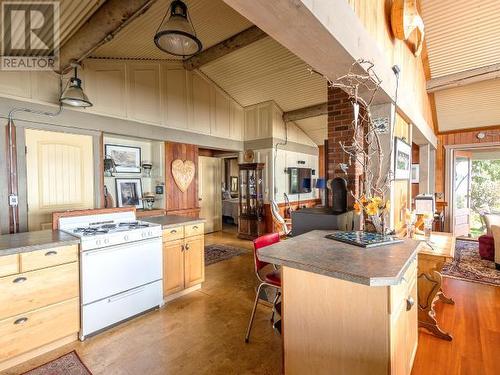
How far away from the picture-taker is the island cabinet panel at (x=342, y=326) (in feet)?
4.20

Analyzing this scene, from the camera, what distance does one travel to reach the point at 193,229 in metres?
3.30

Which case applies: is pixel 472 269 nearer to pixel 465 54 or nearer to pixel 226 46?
pixel 465 54

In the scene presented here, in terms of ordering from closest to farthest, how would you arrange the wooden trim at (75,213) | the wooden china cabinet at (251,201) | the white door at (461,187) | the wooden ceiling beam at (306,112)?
the wooden trim at (75,213), the wooden ceiling beam at (306,112), the wooden china cabinet at (251,201), the white door at (461,187)

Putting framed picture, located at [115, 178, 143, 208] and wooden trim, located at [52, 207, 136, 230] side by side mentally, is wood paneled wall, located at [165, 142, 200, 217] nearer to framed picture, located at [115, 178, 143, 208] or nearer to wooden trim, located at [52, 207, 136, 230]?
framed picture, located at [115, 178, 143, 208]

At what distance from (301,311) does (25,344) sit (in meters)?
2.21

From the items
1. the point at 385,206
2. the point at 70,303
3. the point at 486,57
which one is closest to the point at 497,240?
the point at 486,57

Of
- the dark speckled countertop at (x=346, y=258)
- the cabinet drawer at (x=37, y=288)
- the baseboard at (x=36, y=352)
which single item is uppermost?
the dark speckled countertop at (x=346, y=258)

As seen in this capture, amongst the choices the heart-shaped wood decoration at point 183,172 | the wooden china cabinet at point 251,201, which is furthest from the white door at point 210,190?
the heart-shaped wood decoration at point 183,172

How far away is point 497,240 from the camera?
3982 mm

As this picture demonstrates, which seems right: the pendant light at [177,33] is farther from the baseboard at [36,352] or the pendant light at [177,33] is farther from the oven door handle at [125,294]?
the baseboard at [36,352]

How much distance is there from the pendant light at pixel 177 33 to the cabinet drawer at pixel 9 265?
2.12 m

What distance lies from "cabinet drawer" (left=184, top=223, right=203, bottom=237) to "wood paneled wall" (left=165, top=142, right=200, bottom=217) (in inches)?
67.4

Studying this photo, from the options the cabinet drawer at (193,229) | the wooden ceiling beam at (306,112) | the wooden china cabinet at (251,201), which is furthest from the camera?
the wooden china cabinet at (251,201)

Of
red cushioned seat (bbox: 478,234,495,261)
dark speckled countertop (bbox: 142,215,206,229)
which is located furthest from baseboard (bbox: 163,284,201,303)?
red cushioned seat (bbox: 478,234,495,261)
